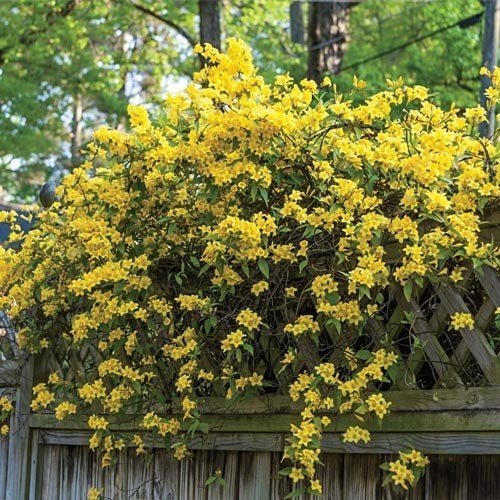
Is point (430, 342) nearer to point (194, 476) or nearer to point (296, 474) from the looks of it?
point (296, 474)

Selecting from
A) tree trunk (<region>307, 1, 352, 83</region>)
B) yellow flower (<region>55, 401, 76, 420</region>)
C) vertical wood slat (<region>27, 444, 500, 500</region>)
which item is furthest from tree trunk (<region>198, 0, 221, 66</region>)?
yellow flower (<region>55, 401, 76, 420</region>)

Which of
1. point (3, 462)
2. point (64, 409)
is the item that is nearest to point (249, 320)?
point (64, 409)

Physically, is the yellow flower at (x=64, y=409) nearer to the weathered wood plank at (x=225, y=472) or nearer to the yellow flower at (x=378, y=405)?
the weathered wood plank at (x=225, y=472)

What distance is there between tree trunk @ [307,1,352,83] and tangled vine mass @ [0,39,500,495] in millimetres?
8011

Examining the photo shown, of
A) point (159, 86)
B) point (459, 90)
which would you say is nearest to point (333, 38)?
point (459, 90)

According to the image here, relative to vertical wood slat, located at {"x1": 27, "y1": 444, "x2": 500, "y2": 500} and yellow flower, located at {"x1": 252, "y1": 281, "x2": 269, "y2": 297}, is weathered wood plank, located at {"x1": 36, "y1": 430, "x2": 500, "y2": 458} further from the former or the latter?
yellow flower, located at {"x1": 252, "y1": 281, "x2": 269, "y2": 297}

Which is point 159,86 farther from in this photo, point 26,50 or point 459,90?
point 459,90

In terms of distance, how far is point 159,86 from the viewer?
21641mm

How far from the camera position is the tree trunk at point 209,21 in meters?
10.2

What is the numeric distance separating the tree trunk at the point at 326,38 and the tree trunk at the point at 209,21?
1.48 metres

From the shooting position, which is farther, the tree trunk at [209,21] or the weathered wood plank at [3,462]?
the tree trunk at [209,21]

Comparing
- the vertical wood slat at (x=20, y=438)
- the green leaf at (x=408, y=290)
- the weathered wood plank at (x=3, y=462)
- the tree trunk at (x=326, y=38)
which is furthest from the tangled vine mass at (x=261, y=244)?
the tree trunk at (x=326, y=38)

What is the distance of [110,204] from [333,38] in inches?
338

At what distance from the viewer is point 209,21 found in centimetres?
1027
